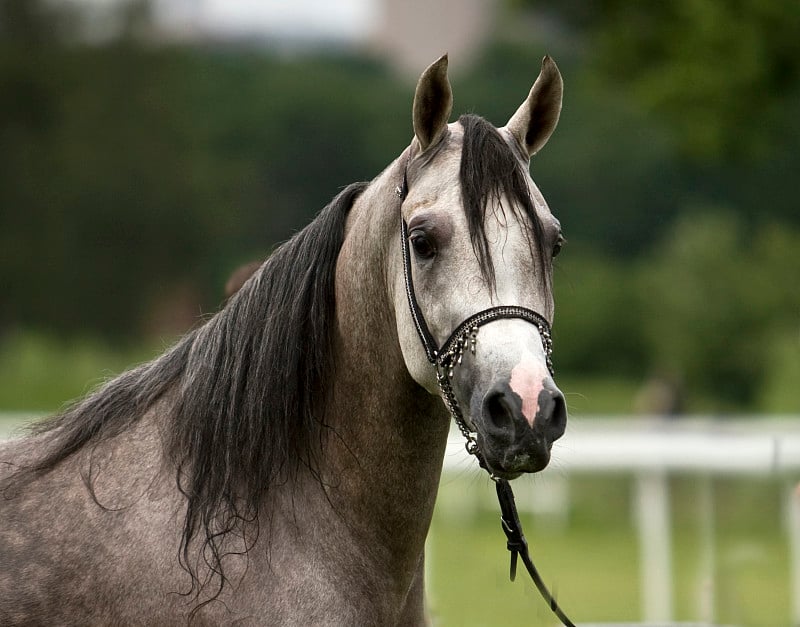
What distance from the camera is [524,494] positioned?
1356 cm

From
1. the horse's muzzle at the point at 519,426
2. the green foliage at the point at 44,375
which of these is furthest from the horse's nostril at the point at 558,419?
the green foliage at the point at 44,375

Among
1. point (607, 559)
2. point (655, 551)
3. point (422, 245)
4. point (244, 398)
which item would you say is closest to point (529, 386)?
point (422, 245)

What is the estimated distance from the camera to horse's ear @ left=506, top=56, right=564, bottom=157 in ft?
12.7

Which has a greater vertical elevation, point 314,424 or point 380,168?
point 380,168

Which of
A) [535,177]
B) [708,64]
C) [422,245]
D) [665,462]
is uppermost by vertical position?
[535,177]

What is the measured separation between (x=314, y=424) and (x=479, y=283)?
2.25ft

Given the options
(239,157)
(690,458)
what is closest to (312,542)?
(690,458)

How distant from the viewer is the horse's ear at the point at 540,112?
12.7ft

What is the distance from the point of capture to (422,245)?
3.55m

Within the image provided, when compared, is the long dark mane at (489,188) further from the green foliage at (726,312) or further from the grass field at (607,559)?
the green foliage at (726,312)

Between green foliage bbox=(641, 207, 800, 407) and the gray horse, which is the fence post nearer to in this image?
the gray horse

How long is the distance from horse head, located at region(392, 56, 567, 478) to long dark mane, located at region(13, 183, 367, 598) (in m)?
0.30

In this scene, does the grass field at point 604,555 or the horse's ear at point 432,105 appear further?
the grass field at point 604,555

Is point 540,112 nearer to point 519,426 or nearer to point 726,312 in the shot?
point 519,426
